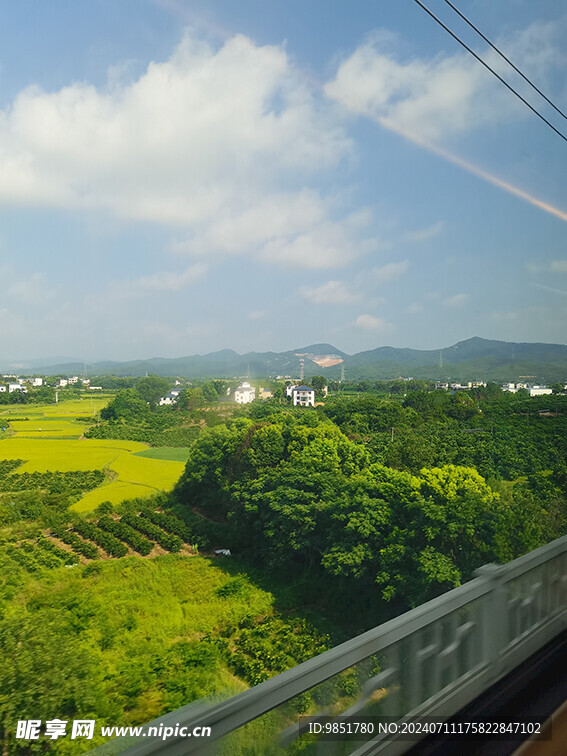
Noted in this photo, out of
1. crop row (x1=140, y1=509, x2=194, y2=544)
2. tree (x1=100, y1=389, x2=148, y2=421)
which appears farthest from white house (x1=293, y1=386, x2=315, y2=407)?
crop row (x1=140, y1=509, x2=194, y2=544)

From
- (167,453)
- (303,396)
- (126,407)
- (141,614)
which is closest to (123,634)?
(141,614)

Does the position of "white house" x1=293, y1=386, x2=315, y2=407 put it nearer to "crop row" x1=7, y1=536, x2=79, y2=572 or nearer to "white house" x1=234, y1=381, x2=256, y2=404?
"white house" x1=234, y1=381, x2=256, y2=404

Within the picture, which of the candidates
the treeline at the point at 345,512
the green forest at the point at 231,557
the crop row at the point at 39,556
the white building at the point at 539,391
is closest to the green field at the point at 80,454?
the green forest at the point at 231,557

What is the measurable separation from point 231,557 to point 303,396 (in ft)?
39.7

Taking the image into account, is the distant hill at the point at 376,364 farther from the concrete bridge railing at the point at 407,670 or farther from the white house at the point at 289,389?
the concrete bridge railing at the point at 407,670

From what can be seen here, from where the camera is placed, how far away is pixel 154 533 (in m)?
10.4

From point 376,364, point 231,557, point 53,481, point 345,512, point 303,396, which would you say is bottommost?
point 231,557

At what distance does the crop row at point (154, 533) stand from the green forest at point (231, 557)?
4cm

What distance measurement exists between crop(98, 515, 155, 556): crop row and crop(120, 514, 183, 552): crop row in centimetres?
25

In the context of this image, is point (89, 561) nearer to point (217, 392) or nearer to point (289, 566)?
point (289, 566)

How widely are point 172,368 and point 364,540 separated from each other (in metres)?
15.2

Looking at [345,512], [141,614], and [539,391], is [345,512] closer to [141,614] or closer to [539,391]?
[141,614]

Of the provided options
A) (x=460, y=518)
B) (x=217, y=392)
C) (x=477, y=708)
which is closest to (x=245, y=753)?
(x=477, y=708)

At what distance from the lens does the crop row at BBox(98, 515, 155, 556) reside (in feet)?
31.9
